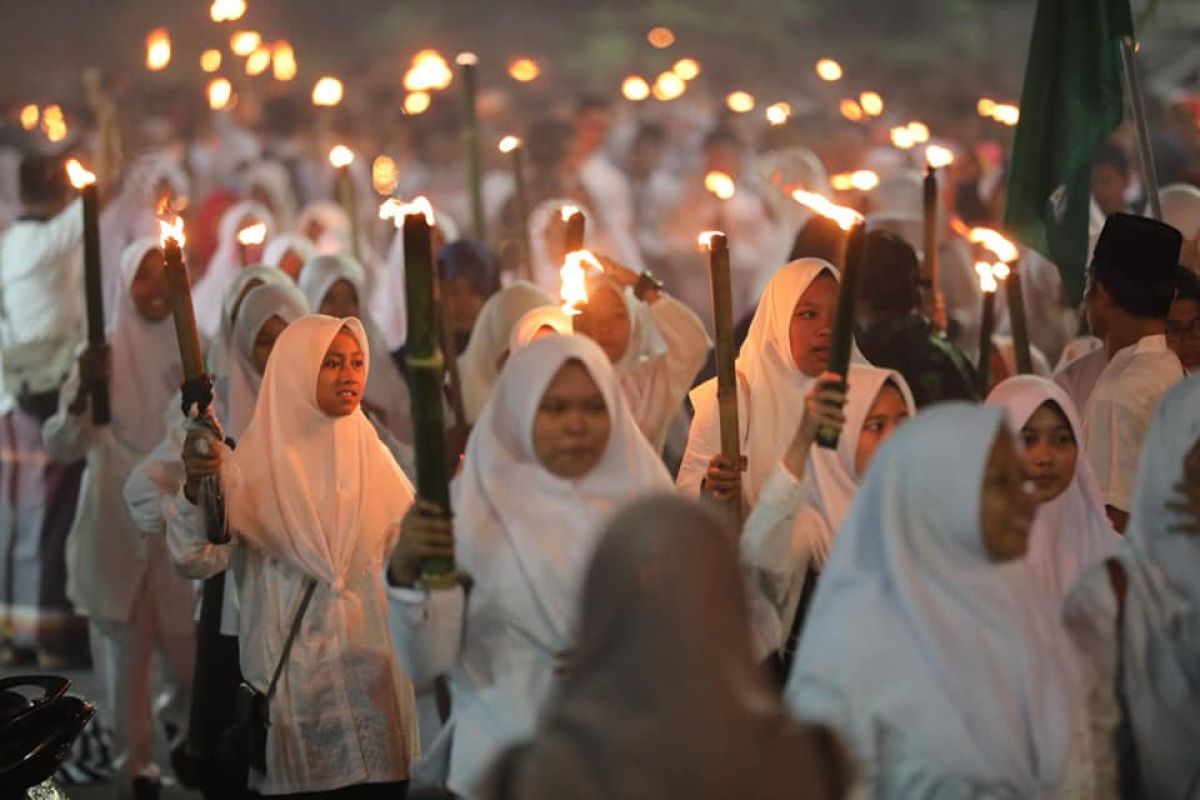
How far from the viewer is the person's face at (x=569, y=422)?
17.7ft

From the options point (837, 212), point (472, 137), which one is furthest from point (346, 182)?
point (837, 212)

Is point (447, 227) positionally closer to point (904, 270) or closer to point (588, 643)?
point (904, 270)

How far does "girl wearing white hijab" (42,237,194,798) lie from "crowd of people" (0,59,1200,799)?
2 cm

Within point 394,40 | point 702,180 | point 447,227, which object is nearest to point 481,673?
point 447,227

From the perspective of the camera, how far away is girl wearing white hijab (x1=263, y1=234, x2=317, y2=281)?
1152 centimetres

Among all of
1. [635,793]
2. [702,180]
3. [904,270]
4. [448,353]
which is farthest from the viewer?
[702,180]

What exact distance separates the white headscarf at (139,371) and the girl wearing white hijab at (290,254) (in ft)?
7.09

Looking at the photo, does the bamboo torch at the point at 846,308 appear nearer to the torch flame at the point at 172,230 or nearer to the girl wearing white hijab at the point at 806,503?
the girl wearing white hijab at the point at 806,503

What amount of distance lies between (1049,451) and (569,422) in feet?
4.19

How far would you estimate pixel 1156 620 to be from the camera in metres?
5.33

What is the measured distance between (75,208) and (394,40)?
45.9ft

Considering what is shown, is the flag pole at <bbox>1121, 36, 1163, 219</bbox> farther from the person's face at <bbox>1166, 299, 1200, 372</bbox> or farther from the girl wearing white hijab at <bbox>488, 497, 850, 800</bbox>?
the girl wearing white hijab at <bbox>488, 497, 850, 800</bbox>

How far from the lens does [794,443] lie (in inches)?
222

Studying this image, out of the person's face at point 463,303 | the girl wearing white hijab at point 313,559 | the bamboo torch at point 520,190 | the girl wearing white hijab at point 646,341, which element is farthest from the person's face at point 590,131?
the girl wearing white hijab at point 313,559
